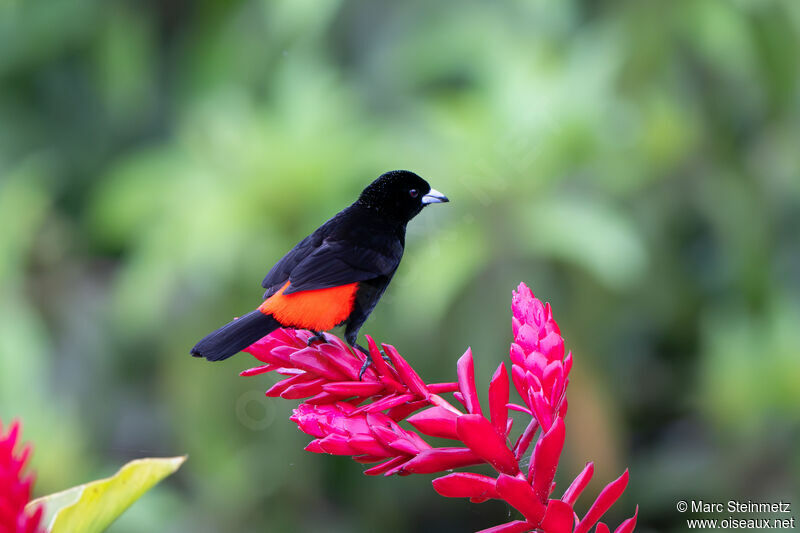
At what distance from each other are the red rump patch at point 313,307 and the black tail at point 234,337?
0.04ft

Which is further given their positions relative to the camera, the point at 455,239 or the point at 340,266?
the point at 455,239

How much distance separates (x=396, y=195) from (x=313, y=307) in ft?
0.31

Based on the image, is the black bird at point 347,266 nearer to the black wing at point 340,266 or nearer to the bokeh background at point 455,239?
the black wing at point 340,266

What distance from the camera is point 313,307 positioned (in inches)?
20.0

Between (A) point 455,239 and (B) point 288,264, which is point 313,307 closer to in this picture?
(B) point 288,264

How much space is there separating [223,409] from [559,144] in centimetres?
96

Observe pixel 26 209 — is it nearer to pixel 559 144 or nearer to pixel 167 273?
pixel 167 273

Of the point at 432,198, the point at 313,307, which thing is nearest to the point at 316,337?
the point at 313,307

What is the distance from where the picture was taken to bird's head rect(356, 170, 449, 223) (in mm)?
543

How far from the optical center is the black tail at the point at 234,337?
0.41 m

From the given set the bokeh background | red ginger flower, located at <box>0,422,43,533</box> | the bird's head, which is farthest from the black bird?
the bokeh background

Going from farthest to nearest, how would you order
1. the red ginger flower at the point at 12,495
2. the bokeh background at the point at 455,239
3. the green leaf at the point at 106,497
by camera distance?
the bokeh background at the point at 455,239 < the green leaf at the point at 106,497 < the red ginger flower at the point at 12,495

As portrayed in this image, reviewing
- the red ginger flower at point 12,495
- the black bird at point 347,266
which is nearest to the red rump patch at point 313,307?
the black bird at point 347,266

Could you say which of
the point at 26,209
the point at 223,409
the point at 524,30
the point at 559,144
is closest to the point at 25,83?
the point at 26,209
